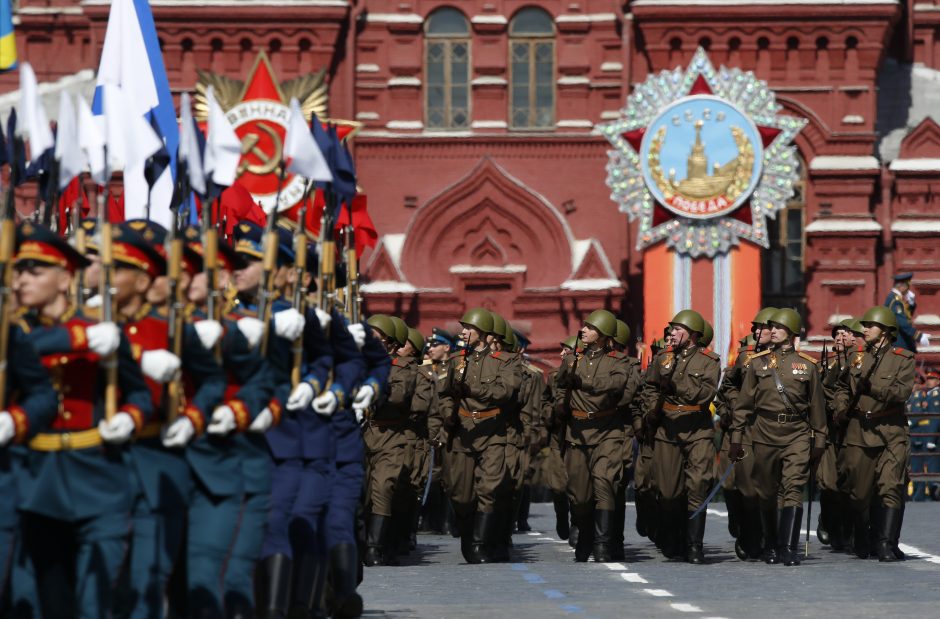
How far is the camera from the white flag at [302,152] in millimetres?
11254

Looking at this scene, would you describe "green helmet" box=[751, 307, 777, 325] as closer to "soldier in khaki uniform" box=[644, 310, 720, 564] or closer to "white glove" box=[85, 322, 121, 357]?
"soldier in khaki uniform" box=[644, 310, 720, 564]

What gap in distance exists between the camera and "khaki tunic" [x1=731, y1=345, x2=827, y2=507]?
17.2 metres

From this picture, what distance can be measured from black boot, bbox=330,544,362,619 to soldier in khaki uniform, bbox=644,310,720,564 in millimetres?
5681

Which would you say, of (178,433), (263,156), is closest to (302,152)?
(178,433)

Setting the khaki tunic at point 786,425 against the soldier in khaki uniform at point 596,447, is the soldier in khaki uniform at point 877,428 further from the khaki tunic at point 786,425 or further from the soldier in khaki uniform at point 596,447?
the soldier in khaki uniform at point 596,447

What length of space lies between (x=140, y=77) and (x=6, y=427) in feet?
37.4

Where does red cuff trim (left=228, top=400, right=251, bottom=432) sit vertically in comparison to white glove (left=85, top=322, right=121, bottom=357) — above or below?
below

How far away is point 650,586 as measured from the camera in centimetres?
1527

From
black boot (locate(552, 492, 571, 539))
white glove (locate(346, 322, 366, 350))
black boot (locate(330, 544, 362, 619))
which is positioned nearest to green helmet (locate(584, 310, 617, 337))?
black boot (locate(552, 492, 571, 539))

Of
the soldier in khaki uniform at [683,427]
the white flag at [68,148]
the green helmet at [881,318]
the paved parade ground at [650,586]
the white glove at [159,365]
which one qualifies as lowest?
the paved parade ground at [650,586]

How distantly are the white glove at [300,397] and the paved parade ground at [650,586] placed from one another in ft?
7.54

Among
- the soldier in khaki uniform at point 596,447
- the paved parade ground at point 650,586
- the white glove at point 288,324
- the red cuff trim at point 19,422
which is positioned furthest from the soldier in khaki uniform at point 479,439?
the red cuff trim at point 19,422

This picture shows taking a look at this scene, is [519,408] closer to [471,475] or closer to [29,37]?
[471,475]

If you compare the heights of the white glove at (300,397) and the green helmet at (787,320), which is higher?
the green helmet at (787,320)
